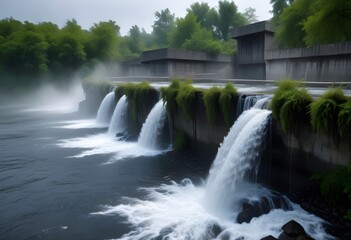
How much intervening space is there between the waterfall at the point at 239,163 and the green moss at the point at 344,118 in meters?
2.65

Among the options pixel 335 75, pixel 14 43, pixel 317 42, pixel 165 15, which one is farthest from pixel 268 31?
pixel 165 15

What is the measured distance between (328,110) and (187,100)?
846cm

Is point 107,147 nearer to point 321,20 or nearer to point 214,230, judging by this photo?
point 214,230

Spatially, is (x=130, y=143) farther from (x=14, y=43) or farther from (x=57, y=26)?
(x=57, y=26)

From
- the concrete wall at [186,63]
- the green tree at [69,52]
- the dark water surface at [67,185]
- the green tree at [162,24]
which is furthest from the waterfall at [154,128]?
the green tree at [162,24]

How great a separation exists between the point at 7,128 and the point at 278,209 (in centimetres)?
2791

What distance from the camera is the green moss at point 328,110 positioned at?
7941 mm

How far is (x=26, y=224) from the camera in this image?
9.59 metres

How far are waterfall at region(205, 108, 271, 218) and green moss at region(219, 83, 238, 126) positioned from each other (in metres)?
1.61

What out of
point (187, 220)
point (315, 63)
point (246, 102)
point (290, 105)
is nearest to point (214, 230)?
point (187, 220)

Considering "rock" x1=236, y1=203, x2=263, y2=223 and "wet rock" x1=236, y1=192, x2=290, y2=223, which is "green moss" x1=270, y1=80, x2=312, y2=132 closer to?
"wet rock" x1=236, y1=192, x2=290, y2=223

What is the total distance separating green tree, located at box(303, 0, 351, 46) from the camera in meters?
20.5

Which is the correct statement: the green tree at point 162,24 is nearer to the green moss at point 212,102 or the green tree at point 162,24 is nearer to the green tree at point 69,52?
the green tree at point 69,52

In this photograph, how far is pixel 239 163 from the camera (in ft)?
33.7
